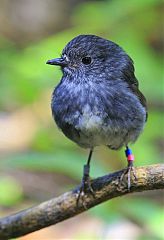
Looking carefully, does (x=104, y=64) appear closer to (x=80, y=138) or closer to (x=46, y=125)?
(x=80, y=138)

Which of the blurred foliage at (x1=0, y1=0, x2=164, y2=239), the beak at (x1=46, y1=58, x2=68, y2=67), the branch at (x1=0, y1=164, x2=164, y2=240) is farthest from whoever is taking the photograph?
the blurred foliage at (x1=0, y1=0, x2=164, y2=239)

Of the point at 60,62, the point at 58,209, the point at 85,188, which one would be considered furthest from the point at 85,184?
the point at 60,62

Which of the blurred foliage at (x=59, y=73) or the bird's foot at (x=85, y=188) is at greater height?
the blurred foliage at (x=59, y=73)

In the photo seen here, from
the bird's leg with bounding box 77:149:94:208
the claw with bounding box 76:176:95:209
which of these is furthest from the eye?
the claw with bounding box 76:176:95:209

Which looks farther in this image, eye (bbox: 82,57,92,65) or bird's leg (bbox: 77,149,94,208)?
eye (bbox: 82,57,92,65)

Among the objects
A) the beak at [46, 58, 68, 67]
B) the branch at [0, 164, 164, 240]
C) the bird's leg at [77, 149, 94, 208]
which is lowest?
the branch at [0, 164, 164, 240]

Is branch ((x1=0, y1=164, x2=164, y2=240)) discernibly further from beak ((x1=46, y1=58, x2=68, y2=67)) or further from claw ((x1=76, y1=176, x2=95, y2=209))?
beak ((x1=46, y1=58, x2=68, y2=67))

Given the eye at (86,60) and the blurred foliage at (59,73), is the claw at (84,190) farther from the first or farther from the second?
the eye at (86,60)

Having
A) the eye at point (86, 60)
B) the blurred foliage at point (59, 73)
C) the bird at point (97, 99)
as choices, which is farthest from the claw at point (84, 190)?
A: the eye at point (86, 60)

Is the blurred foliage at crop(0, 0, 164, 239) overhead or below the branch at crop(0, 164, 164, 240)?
overhead
